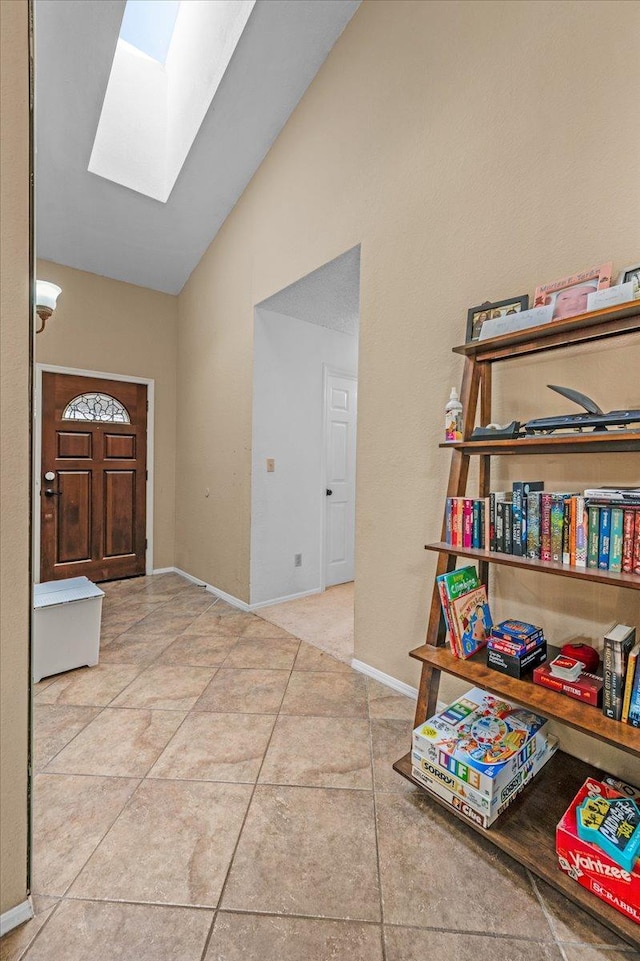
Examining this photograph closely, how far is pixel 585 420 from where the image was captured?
4.25 feet

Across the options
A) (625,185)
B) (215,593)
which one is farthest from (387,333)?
(215,593)

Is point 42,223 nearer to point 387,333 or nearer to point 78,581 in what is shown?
point 78,581

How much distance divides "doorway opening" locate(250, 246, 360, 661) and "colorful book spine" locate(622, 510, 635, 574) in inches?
75.6

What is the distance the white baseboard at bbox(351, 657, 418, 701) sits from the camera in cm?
211

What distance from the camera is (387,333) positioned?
7.27ft

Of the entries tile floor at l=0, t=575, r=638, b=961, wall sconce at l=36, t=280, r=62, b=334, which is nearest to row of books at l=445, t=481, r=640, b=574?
tile floor at l=0, t=575, r=638, b=961

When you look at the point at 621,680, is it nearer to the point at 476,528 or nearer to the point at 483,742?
the point at 483,742

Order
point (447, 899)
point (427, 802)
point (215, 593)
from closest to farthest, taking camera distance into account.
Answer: point (447, 899) < point (427, 802) < point (215, 593)

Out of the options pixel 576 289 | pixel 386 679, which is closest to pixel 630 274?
pixel 576 289

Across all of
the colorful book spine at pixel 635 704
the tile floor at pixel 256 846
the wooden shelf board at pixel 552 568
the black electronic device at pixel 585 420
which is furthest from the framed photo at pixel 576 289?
the tile floor at pixel 256 846

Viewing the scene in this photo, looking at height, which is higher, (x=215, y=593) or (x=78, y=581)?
(x=78, y=581)

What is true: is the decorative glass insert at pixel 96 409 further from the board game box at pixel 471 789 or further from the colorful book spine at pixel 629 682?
the colorful book spine at pixel 629 682

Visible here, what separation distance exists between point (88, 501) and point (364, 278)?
324 cm

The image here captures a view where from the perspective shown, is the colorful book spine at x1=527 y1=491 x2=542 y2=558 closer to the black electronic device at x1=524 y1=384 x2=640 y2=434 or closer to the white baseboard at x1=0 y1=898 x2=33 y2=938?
the black electronic device at x1=524 y1=384 x2=640 y2=434
